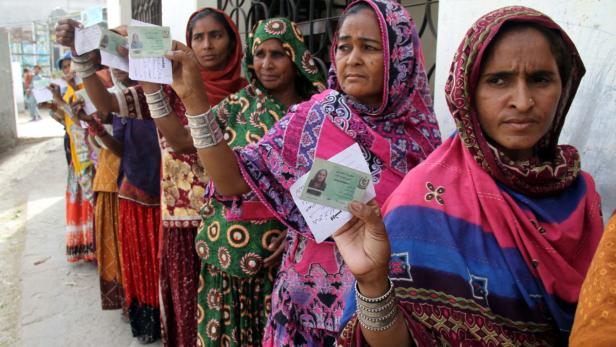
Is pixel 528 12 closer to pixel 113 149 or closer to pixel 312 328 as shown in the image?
pixel 312 328

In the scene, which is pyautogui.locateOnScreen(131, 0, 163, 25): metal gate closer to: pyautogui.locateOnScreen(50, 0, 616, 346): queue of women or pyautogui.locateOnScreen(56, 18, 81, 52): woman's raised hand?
pyautogui.locateOnScreen(50, 0, 616, 346): queue of women

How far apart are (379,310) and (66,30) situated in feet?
6.58

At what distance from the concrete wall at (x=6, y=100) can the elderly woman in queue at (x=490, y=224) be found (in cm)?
1205

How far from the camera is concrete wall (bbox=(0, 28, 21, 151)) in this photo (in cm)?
1069

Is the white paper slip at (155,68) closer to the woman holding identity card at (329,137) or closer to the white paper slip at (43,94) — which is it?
the woman holding identity card at (329,137)

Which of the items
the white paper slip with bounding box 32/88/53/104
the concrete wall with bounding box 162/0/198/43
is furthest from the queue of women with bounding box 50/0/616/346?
the concrete wall with bounding box 162/0/198/43

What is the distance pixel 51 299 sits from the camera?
4238mm

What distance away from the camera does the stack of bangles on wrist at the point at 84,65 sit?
241 centimetres

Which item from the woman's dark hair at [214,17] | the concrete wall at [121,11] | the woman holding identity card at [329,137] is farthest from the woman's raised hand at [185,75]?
the concrete wall at [121,11]

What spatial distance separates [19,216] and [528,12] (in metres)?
7.56

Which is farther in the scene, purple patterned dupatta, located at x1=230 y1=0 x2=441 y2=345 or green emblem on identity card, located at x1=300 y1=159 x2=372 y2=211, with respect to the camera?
purple patterned dupatta, located at x1=230 y1=0 x2=441 y2=345

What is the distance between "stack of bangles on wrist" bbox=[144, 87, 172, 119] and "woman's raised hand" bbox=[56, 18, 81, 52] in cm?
58

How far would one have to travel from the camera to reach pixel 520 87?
1218mm

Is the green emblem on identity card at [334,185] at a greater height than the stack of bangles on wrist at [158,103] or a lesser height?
lesser
